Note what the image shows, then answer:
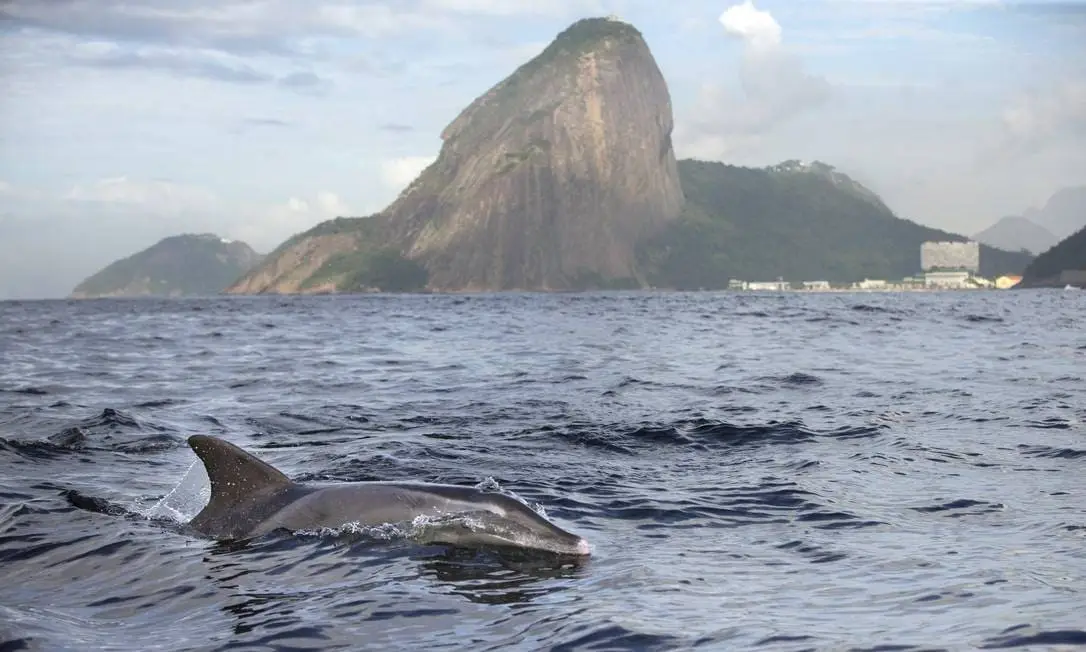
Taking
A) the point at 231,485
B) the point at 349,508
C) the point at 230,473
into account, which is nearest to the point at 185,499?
the point at 231,485

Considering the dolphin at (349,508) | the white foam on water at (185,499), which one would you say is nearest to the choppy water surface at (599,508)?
the white foam on water at (185,499)

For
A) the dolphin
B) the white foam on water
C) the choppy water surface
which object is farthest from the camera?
the white foam on water

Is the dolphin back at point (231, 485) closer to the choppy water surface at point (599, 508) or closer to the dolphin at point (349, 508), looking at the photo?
the dolphin at point (349, 508)

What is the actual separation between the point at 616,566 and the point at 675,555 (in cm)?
70

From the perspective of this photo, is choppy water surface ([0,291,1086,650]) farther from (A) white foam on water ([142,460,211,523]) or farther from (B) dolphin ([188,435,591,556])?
(B) dolphin ([188,435,591,556])

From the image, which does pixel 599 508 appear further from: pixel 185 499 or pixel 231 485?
pixel 185 499

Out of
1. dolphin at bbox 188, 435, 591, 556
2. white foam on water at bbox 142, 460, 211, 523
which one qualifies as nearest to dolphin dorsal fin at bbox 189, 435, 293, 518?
dolphin at bbox 188, 435, 591, 556

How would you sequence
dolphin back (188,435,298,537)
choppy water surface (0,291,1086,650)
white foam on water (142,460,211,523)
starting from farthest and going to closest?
1. white foam on water (142,460,211,523)
2. dolphin back (188,435,298,537)
3. choppy water surface (0,291,1086,650)

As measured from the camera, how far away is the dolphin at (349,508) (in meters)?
10.8

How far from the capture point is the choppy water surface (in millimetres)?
8328

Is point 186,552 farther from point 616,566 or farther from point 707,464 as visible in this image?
point 707,464

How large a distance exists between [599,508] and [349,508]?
313 centimetres

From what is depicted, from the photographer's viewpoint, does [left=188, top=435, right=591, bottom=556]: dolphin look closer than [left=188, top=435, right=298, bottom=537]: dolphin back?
Yes

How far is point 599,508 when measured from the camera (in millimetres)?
12938
